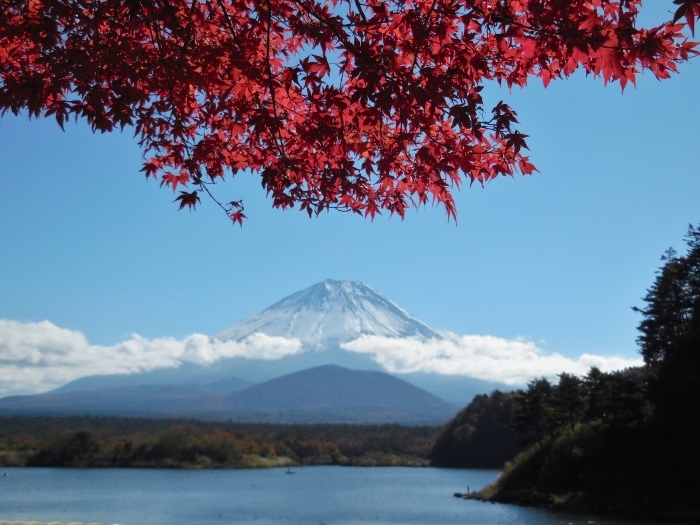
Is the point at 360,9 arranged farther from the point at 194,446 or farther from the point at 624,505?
A: the point at 194,446

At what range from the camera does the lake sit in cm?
2556

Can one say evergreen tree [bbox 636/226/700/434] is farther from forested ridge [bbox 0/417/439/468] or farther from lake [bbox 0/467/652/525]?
forested ridge [bbox 0/417/439/468]

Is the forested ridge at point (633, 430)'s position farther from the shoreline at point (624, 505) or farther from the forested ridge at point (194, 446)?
the forested ridge at point (194, 446)

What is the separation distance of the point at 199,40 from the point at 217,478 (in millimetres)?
53108

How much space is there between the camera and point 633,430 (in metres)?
26.0

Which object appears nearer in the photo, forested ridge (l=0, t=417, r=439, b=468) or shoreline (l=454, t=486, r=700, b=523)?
shoreline (l=454, t=486, r=700, b=523)

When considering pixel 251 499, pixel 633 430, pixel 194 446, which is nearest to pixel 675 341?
pixel 633 430

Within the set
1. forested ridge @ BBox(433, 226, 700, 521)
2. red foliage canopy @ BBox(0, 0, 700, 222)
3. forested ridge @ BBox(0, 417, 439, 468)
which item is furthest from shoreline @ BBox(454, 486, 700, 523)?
forested ridge @ BBox(0, 417, 439, 468)

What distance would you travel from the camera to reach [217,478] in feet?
173

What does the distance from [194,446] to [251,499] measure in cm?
3101

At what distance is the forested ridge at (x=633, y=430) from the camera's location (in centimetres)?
2241

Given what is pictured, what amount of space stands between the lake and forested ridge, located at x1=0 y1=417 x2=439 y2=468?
4.22 m

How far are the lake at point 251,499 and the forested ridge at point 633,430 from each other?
6.54 ft

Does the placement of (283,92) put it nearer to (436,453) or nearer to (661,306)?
(661,306)
